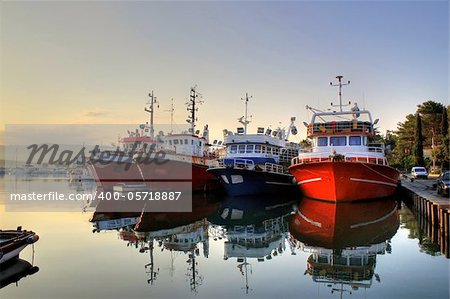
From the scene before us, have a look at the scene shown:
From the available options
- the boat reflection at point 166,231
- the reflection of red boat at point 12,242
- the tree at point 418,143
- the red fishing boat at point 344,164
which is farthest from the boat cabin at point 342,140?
the tree at point 418,143

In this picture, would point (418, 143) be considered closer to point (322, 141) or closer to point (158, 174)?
point (322, 141)

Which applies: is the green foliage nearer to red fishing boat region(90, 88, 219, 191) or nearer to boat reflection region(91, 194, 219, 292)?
red fishing boat region(90, 88, 219, 191)

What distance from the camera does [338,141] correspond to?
26.5 metres

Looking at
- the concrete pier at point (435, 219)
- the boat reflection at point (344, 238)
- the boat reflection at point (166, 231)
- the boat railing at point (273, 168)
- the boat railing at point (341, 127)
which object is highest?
the boat railing at point (341, 127)

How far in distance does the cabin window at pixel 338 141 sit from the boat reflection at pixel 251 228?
4.93 meters

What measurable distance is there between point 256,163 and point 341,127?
869 cm

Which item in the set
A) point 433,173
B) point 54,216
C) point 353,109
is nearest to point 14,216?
point 54,216

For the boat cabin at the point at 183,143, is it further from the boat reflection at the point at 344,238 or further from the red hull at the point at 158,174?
the boat reflection at the point at 344,238

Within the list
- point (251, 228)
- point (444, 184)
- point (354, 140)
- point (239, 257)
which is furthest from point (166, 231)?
point (444, 184)

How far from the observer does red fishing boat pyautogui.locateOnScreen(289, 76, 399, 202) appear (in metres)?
22.8

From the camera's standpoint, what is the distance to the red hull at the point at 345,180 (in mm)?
22578

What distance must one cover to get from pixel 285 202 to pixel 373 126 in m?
7.89

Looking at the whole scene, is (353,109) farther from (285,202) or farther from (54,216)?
(54,216)

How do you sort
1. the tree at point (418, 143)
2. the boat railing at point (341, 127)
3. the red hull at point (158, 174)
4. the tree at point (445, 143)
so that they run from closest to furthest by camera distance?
the boat railing at point (341, 127) < the red hull at point (158, 174) < the tree at point (445, 143) < the tree at point (418, 143)
